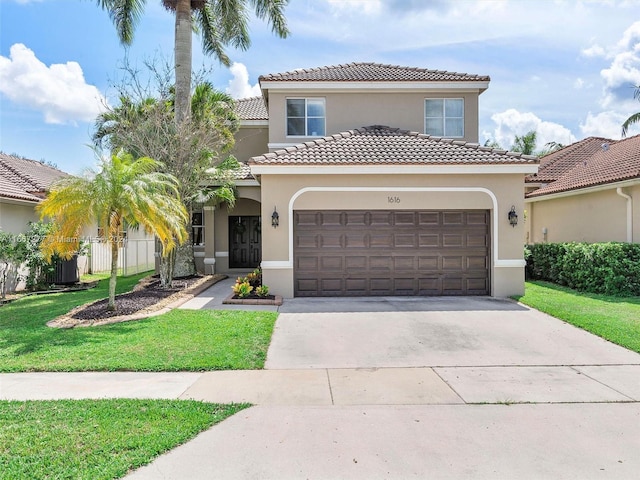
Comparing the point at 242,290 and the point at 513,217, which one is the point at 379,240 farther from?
the point at 242,290

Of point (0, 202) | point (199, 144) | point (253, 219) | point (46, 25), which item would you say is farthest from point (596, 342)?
point (46, 25)

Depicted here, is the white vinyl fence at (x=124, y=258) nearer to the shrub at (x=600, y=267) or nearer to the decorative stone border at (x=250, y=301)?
the decorative stone border at (x=250, y=301)

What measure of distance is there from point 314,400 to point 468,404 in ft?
6.12

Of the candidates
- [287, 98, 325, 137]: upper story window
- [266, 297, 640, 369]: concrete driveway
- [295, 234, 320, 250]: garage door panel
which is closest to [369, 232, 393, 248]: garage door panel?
[295, 234, 320, 250]: garage door panel

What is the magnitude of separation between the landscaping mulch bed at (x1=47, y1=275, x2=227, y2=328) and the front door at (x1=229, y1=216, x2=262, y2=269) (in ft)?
14.1

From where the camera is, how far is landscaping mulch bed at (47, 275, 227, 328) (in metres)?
9.12

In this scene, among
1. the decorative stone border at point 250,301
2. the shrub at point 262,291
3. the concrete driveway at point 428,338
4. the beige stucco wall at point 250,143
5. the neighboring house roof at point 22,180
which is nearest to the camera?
the concrete driveway at point 428,338

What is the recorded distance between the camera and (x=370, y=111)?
55.7 ft

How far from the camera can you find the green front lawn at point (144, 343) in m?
6.43

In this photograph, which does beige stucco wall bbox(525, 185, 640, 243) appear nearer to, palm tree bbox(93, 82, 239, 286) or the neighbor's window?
→ palm tree bbox(93, 82, 239, 286)

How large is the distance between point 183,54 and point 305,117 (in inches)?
196

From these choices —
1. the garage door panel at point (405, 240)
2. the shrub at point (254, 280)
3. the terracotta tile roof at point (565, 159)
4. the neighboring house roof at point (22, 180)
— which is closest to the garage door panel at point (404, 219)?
the garage door panel at point (405, 240)

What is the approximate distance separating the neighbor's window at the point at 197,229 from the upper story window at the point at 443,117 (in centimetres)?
1025

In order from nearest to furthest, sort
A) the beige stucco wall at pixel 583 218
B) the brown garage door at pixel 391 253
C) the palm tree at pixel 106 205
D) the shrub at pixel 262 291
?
the palm tree at pixel 106 205
the shrub at pixel 262 291
the brown garage door at pixel 391 253
the beige stucco wall at pixel 583 218
